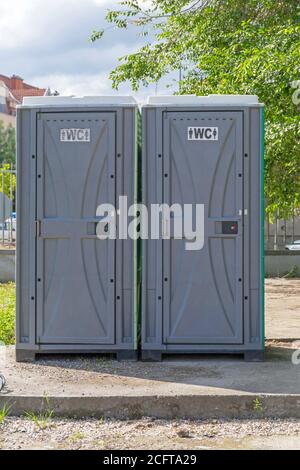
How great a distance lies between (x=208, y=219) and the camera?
20.3ft

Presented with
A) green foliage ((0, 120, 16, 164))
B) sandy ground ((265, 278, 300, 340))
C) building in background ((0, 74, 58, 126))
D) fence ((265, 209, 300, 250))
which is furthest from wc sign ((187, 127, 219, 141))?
building in background ((0, 74, 58, 126))

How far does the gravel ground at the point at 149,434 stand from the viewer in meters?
4.68

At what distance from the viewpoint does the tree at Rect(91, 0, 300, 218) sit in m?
9.55

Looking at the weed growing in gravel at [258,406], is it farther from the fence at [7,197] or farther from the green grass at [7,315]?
the fence at [7,197]

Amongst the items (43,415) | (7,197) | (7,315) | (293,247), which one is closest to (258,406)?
(43,415)

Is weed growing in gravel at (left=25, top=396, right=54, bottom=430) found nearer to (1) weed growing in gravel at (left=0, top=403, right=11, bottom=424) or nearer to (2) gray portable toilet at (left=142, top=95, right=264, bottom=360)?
(1) weed growing in gravel at (left=0, top=403, right=11, bottom=424)

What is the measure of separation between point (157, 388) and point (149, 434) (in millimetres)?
615

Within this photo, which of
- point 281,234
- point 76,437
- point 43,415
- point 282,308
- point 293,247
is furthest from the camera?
point 293,247

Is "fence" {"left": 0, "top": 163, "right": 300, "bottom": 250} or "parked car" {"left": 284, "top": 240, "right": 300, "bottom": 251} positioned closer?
"fence" {"left": 0, "top": 163, "right": 300, "bottom": 250}

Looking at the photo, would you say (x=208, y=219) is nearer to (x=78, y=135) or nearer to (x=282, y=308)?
(x=78, y=135)

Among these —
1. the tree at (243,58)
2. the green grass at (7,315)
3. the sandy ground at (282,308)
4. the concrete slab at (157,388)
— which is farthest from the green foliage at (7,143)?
the concrete slab at (157,388)

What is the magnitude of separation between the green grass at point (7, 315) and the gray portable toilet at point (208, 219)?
204 centimetres

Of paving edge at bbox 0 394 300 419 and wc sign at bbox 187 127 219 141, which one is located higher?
wc sign at bbox 187 127 219 141

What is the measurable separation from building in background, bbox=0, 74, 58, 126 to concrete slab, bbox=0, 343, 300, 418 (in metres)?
60.7
